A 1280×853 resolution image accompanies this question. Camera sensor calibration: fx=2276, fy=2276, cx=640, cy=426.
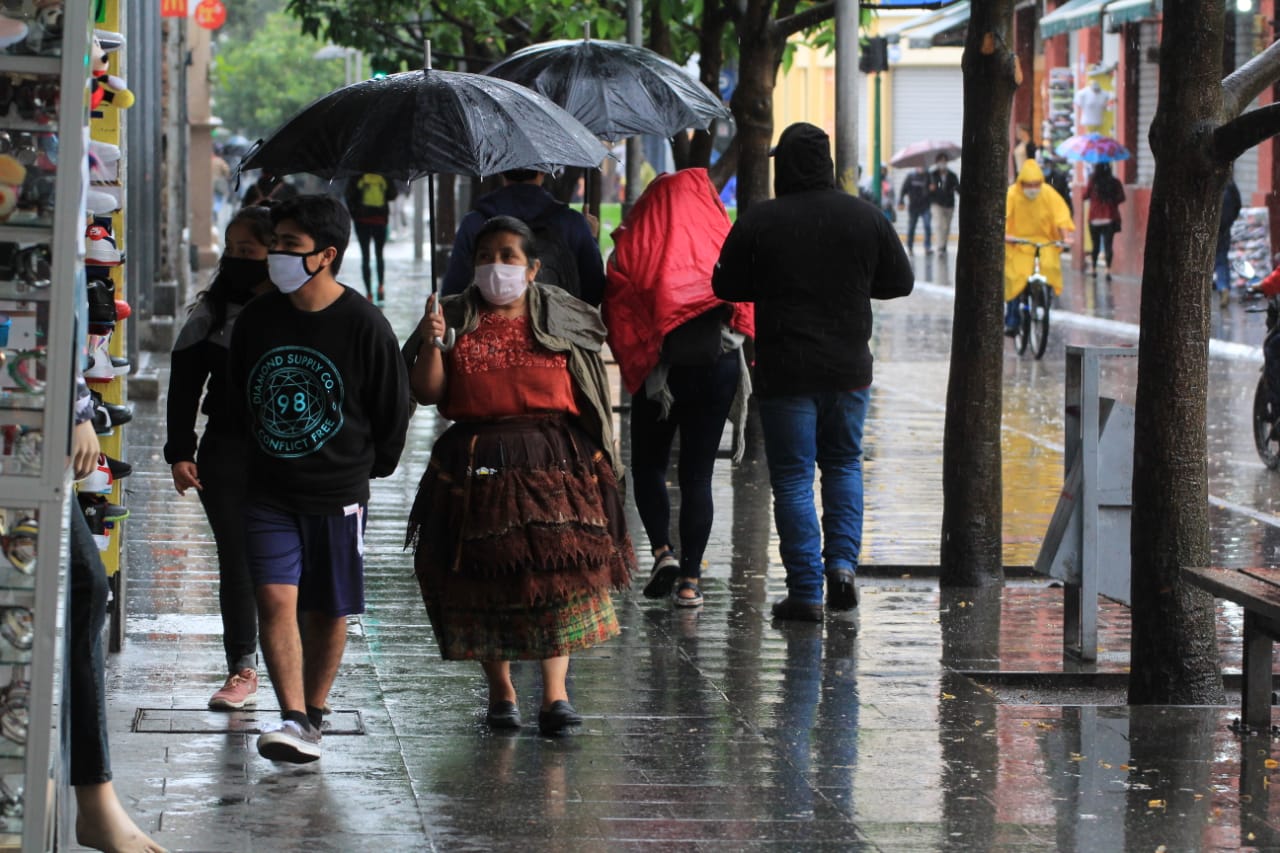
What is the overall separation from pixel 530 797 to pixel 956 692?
1.96 m

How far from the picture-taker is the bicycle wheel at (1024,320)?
2142 cm

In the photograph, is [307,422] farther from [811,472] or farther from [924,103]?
[924,103]

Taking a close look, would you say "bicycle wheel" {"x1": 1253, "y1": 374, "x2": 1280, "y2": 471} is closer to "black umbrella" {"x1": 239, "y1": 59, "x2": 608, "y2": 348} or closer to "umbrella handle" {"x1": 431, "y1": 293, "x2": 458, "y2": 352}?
"black umbrella" {"x1": 239, "y1": 59, "x2": 608, "y2": 348}

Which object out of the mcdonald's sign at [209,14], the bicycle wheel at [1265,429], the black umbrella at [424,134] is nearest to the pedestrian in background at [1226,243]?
the bicycle wheel at [1265,429]

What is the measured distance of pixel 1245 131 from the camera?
22.7 ft

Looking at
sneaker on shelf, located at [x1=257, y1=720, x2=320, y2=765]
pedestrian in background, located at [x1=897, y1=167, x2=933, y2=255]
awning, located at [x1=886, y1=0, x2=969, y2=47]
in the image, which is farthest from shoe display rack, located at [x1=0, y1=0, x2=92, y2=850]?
pedestrian in background, located at [x1=897, y1=167, x2=933, y2=255]

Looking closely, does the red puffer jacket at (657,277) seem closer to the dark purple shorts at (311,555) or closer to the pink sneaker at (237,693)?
the pink sneaker at (237,693)

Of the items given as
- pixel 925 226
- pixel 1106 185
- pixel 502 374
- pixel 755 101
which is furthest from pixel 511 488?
pixel 925 226

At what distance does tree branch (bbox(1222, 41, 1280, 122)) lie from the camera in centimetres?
735

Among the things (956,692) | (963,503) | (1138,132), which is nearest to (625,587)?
(956,692)

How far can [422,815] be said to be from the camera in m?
5.66

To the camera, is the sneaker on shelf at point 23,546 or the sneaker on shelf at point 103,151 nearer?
the sneaker on shelf at point 23,546

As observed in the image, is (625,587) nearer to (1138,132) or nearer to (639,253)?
(639,253)

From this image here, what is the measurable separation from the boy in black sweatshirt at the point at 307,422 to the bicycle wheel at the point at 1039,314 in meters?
15.5
